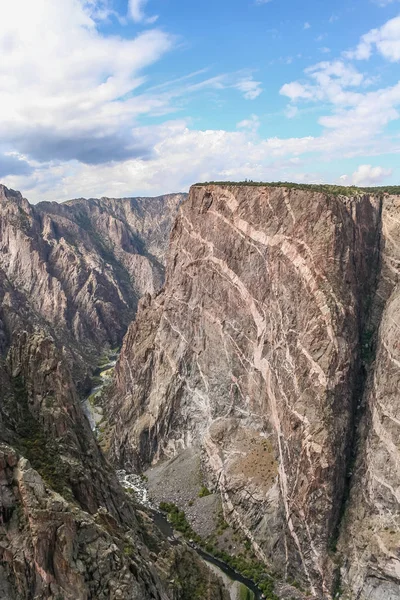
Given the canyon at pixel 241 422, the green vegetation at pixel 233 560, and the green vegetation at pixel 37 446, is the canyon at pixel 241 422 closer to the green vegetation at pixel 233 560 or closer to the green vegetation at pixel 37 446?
the green vegetation at pixel 37 446

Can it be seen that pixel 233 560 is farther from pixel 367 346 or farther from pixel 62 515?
pixel 62 515

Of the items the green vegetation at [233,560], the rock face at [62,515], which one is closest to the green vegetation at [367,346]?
the green vegetation at [233,560]

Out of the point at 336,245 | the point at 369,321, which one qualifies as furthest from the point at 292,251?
the point at 369,321

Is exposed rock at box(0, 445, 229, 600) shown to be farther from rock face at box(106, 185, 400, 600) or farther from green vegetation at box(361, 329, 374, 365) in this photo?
green vegetation at box(361, 329, 374, 365)

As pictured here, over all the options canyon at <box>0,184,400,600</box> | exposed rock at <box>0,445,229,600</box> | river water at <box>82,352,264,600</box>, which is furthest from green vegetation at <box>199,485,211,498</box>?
exposed rock at <box>0,445,229,600</box>

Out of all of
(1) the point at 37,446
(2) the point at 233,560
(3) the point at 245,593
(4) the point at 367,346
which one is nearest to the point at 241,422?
(2) the point at 233,560
